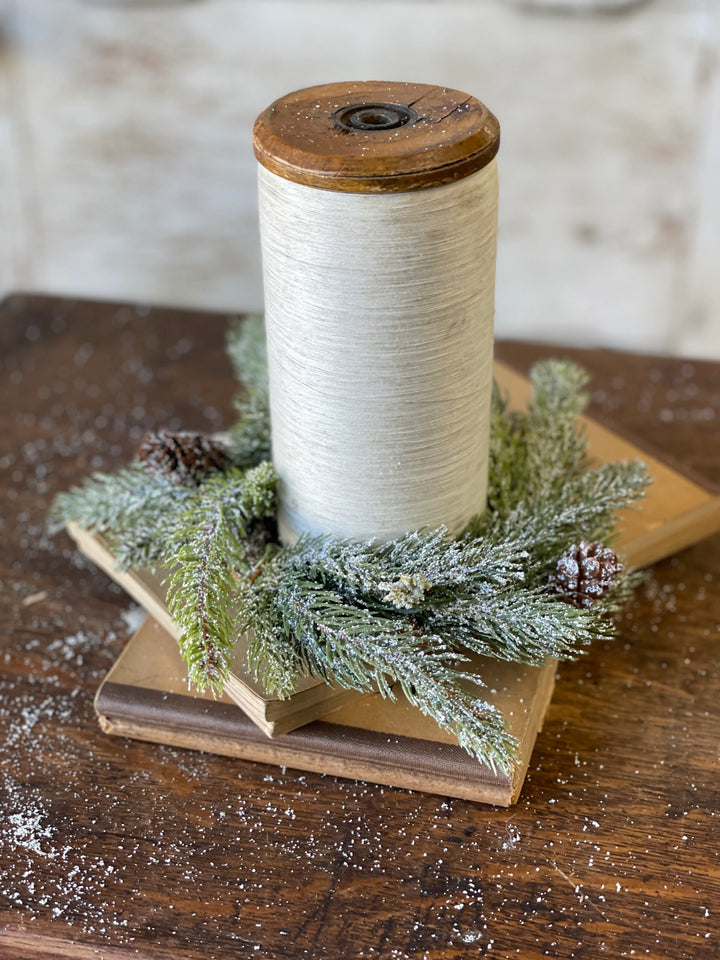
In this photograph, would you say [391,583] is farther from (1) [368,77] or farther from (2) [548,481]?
(1) [368,77]

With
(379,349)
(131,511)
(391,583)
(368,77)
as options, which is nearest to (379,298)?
(379,349)

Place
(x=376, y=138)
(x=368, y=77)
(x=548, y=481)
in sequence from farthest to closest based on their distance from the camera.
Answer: (x=368, y=77) → (x=548, y=481) → (x=376, y=138)

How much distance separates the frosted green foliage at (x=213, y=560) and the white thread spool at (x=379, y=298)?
0.11ft

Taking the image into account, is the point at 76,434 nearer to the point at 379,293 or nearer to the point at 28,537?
the point at 28,537

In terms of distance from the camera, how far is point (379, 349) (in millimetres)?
482

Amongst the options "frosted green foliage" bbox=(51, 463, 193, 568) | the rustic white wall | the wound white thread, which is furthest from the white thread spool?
the rustic white wall

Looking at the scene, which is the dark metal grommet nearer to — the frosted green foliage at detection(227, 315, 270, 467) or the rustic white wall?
the frosted green foliage at detection(227, 315, 270, 467)

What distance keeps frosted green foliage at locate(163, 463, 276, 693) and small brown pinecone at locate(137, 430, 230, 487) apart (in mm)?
24

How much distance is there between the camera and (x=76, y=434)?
0.85 meters

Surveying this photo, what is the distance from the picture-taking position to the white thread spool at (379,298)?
45cm

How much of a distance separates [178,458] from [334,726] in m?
0.21

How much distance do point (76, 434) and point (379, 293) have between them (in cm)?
47

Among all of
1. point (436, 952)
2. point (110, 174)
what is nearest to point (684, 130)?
point (110, 174)

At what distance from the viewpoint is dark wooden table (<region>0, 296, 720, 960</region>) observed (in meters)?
0.45
